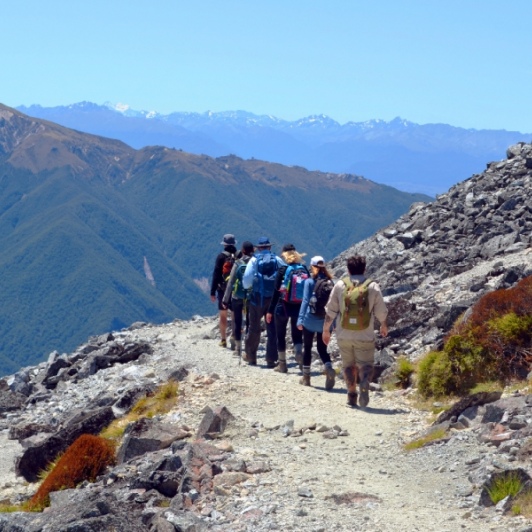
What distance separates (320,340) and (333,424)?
3.40m

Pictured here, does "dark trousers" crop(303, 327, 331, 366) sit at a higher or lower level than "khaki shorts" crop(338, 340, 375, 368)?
lower

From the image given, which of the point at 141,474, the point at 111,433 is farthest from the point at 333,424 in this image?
the point at 111,433

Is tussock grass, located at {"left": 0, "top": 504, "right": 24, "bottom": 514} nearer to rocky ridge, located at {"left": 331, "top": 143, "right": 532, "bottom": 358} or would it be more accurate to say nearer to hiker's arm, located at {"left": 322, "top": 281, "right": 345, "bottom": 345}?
hiker's arm, located at {"left": 322, "top": 281, "right": 345, "bottom": 345}

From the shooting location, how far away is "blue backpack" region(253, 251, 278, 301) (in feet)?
61.3

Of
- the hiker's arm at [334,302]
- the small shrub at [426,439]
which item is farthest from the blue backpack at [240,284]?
the small shrub at [426,439]

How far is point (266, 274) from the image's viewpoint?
61.5ft

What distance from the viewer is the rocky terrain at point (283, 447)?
32.6ft

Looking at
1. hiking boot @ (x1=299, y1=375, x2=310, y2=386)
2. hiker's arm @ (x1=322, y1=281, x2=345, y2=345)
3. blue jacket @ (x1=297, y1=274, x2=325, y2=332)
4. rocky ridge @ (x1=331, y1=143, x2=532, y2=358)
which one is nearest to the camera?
hiker's arm @ (x1=322, y1=281, x2=345, y2=345)

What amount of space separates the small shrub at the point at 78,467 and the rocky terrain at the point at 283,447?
310 millimetres

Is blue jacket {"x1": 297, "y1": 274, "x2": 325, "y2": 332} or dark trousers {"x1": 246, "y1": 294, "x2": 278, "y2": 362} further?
dark trousers {"x1": 246, "y1": 294, "x2": 278, "y2": 362}

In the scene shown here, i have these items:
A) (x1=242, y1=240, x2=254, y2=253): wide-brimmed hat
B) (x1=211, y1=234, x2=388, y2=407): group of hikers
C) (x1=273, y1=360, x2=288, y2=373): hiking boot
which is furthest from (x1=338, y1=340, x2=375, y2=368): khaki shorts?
(x1=242, y1=240, x2=254, y2=253): wide-brimmed hat

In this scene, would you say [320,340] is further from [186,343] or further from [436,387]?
[186,343]

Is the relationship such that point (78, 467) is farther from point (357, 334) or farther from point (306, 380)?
point (306, 380)

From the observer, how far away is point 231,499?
10.6 m
